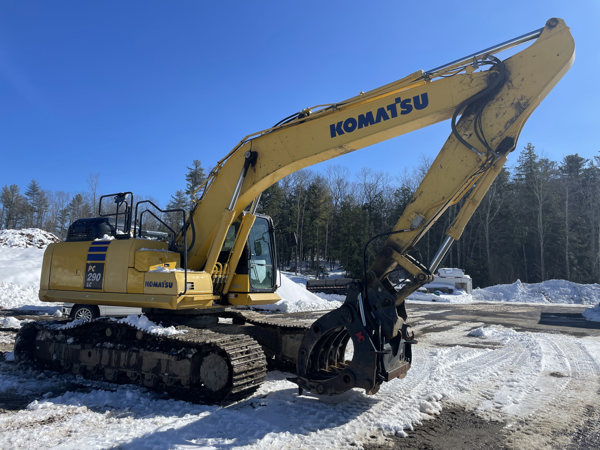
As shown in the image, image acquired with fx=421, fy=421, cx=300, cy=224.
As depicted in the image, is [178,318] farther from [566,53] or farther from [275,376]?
[566,53]

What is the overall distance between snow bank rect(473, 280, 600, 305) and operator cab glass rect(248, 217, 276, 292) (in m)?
24.8

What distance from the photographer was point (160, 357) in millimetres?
5641

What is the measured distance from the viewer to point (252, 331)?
275 inches

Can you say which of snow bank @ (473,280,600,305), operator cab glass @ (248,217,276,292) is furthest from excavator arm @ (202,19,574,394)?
snow bank @ (473,280,600,305)

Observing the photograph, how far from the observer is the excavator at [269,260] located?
4.67 m

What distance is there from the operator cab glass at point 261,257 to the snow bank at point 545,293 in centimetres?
2482

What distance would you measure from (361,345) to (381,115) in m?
2.80

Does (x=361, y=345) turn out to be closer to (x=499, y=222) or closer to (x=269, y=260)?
(x=269, y=260)

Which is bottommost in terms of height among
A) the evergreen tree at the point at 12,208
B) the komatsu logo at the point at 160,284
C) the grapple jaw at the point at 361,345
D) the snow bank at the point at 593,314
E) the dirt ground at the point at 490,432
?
the dirt ground at the point at 490,432

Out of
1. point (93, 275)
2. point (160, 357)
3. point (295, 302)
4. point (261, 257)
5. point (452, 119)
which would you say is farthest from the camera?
point (295, 302)

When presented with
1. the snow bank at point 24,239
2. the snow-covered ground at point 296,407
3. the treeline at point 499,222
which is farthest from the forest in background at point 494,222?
the snow-covered ground at point 296,407

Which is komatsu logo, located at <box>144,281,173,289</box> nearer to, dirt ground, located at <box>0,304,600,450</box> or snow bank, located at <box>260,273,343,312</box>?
dirt ground, located at <box>0,304,600,450</box>

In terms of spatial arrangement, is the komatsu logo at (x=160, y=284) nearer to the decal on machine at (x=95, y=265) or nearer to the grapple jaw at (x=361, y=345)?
the decal on machine at (x=95, y=265)

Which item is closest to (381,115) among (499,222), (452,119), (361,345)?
(452,119)
